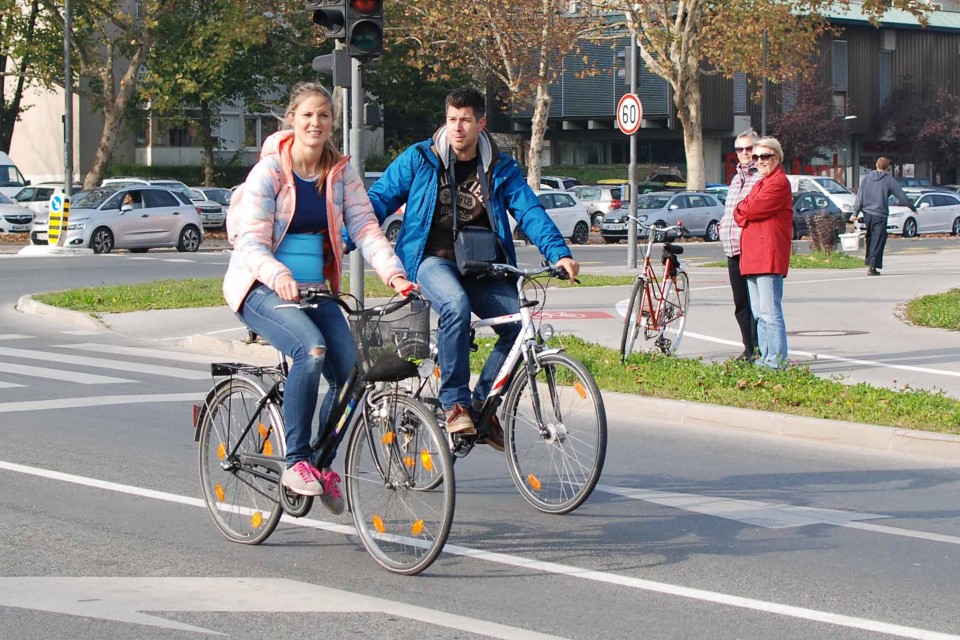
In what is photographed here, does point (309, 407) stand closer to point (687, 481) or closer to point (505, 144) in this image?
point (687, 481)

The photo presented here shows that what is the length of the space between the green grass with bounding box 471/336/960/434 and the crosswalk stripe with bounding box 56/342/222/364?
335 cm

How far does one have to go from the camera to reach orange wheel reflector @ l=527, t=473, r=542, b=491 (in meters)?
7.00

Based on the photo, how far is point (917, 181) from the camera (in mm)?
61969

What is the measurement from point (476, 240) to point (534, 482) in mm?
1205

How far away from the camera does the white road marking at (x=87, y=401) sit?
10.4 metres

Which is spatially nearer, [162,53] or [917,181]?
[162,53]

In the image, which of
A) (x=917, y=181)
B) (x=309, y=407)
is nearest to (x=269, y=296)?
(x=309, y=407)

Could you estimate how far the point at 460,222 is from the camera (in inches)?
280

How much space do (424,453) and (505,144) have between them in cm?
6869

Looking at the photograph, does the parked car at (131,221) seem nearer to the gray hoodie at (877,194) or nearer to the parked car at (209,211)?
the parked car at (209,211)

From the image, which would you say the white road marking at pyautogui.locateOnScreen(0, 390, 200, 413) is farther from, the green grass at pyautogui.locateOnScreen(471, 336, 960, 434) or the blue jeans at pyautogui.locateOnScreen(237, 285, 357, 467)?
the blue jeans at pyautogui.locateOnScreen(237, 285, 357, 467)

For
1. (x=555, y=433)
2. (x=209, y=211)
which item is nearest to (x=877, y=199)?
(x=555, y=433)

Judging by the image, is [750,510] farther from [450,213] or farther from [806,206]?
[806,206]

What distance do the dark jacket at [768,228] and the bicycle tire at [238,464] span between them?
5.84 meters
